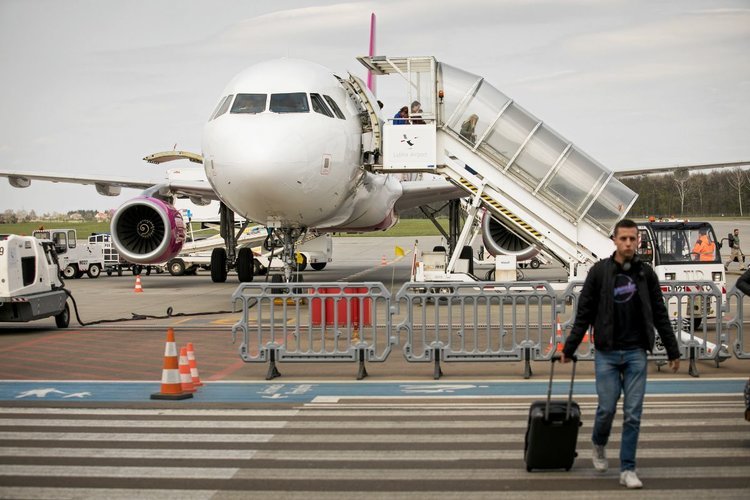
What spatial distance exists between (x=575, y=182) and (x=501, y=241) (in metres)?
9.23

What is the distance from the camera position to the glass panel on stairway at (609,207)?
712 inches

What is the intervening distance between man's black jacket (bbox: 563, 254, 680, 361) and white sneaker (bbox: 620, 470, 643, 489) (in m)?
0.86

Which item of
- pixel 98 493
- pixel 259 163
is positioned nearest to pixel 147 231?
pixel 259 163

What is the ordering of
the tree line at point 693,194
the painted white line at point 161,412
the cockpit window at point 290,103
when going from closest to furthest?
1. the painted white line at point 161,412
2. the cockpit window at point 290,103
3. the tree line at point 693,194

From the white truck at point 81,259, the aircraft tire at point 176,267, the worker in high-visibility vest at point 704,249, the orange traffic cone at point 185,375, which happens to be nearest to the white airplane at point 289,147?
the orange traffic cone at point 185,375

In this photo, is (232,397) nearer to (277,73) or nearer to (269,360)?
(269,360)

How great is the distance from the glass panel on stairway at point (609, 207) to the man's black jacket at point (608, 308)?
11384mm

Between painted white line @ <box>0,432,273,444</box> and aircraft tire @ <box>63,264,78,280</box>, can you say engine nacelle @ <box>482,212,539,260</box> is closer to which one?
aircraft tire @ <box>63,264,78,280</box>

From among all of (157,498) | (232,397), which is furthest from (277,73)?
(157,498)

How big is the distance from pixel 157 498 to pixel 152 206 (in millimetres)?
18966

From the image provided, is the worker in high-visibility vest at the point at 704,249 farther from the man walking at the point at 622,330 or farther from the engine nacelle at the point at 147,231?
the engine nacelle at the point at 147,231

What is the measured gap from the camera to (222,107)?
17797 millimetres

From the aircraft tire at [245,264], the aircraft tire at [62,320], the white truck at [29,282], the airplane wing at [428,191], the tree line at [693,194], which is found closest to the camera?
the white truck at [29,282]

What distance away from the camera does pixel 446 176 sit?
747 inches
